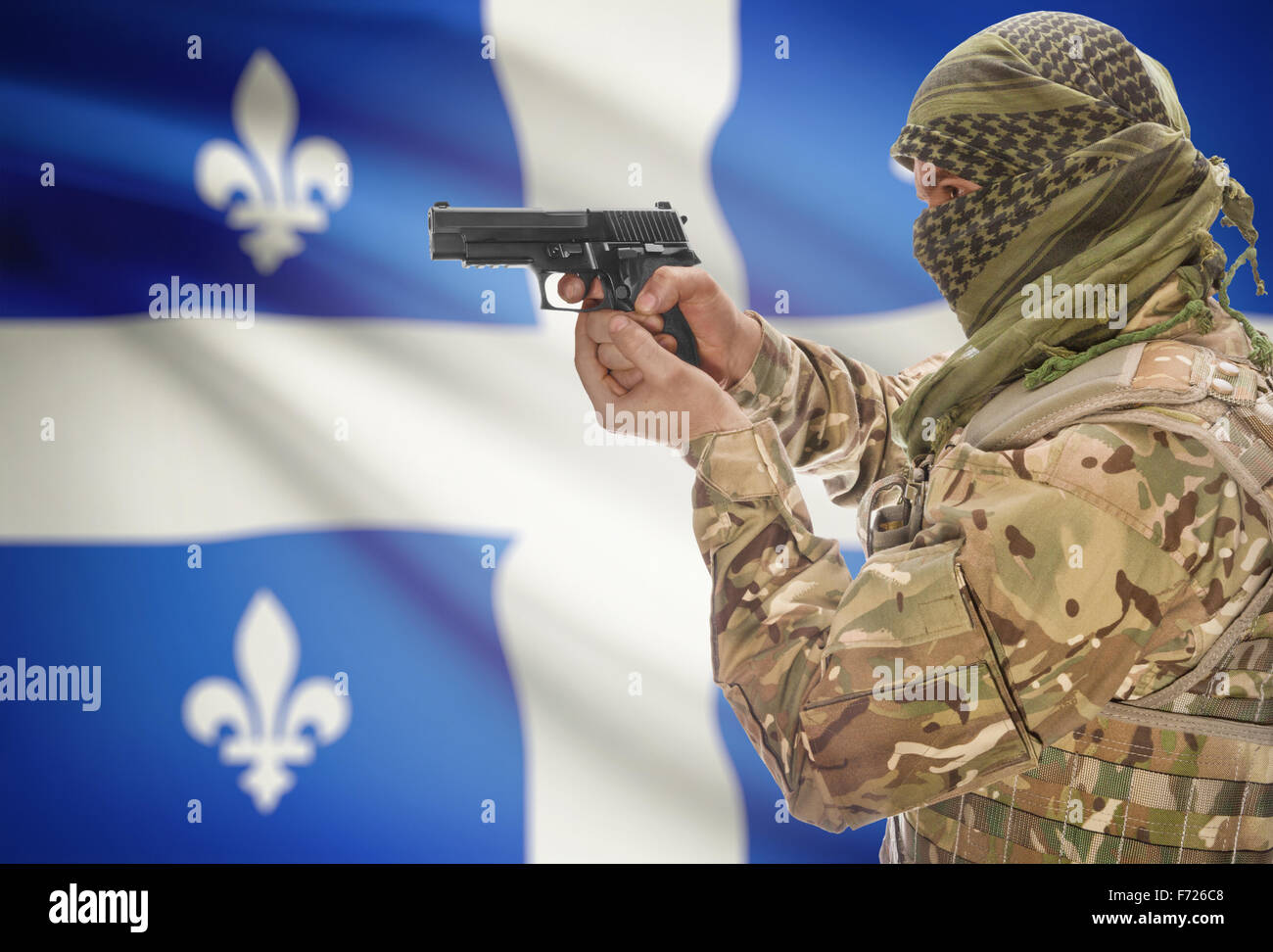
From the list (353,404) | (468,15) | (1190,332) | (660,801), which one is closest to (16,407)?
(353,404)

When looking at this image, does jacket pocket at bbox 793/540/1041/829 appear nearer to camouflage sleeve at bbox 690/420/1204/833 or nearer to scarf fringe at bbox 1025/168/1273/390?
camouflage sleeve at bbox 690/420/1204/833

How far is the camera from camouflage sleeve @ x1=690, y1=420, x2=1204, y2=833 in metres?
0.86

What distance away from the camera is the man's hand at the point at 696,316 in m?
1.25

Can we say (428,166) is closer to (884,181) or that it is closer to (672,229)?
(672,229)

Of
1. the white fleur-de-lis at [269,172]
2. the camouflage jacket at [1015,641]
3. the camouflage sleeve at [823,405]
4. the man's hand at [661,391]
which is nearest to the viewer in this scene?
the camouflage jacket at [1015,641]

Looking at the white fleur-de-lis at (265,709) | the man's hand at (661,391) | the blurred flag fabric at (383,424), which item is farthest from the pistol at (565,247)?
the white fleur-de-lis at (265,709)

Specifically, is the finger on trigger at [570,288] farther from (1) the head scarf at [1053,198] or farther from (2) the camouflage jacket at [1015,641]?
(1) the head scarf at [1053,198]

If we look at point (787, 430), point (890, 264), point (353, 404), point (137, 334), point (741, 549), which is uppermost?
point (890, 264)

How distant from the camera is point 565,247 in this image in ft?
4.24

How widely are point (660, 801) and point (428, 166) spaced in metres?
1.33

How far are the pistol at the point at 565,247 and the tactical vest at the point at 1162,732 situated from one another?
1.59 ft

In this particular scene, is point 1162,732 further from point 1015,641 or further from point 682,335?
point 682,335

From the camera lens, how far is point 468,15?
1.84 metres

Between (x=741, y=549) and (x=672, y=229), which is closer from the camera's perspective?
(x=741, y=549)
